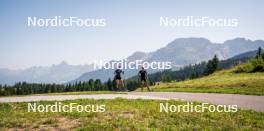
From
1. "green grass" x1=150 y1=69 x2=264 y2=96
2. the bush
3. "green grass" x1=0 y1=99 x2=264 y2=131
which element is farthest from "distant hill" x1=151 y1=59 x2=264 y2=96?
"green grass" x1=0 y1=99 x2=264 y2=131

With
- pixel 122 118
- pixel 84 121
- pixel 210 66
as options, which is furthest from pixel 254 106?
pixel 210 66

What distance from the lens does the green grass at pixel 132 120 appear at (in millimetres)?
13098

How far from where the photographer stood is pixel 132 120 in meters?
14.0

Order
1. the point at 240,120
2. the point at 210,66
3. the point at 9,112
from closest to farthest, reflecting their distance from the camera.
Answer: the point at 240,120 < the point at 9,112 < the point at 210,66

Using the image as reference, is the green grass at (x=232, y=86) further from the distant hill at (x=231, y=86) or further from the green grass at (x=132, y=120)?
the green grass at (x=132, y=120)

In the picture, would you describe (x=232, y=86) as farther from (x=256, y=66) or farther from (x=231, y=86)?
(x=256, y=66)

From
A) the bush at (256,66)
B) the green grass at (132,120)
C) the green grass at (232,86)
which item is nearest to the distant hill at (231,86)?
the green grass at (232,86)

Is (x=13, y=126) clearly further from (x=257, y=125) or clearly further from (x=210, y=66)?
(x=210, y=66)

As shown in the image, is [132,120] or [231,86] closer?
[132,120]

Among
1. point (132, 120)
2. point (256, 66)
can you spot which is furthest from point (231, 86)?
point (132, 120)

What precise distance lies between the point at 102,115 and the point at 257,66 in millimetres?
48560

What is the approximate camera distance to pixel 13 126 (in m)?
13.5

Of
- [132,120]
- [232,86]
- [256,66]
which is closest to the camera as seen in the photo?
[132,120]

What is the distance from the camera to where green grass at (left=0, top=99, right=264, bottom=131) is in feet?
43.0
